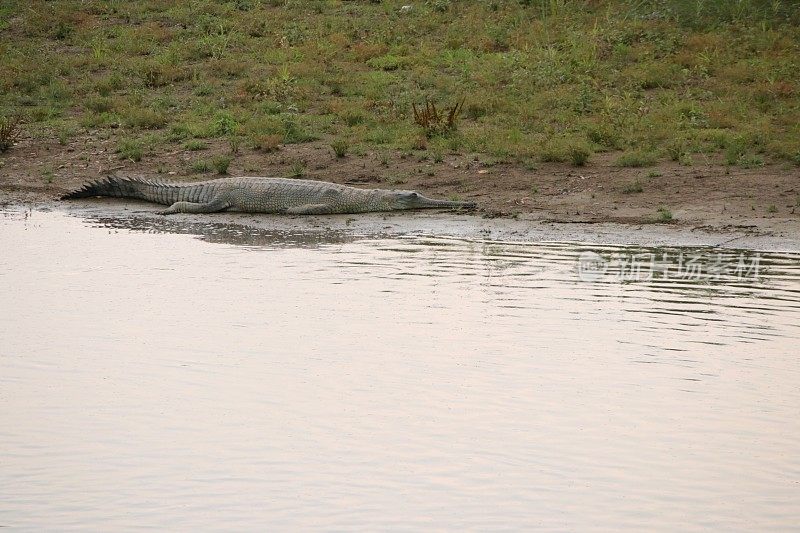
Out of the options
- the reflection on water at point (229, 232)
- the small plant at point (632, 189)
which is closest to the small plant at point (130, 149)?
the reflection on water at point (229, 232)

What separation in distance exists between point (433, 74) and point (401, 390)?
12.8 m

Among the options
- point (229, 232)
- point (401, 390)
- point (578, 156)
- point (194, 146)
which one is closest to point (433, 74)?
point (194, 146)

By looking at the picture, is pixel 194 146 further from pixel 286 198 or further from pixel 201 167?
pixel 286 198

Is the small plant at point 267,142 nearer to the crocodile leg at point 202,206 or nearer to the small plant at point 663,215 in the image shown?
the crocodile leg at point 202,206

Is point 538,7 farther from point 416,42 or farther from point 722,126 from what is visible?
point 722,126

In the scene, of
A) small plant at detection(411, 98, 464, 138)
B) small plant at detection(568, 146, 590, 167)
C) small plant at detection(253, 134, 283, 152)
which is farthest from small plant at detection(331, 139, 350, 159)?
small plant at detection(568, 146, 590, 167)

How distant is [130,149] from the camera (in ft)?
54.6

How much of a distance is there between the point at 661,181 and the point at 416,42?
8586 millimetres

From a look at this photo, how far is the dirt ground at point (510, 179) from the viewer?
43.4ft

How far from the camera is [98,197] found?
1493cm

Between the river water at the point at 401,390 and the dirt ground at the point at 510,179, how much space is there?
65.5 inches

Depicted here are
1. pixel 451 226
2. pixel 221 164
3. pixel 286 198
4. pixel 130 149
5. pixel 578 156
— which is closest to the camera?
pixel 451 226

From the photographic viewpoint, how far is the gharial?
14031 millimetres

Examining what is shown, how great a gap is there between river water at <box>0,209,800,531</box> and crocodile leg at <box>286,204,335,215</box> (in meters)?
2.40
